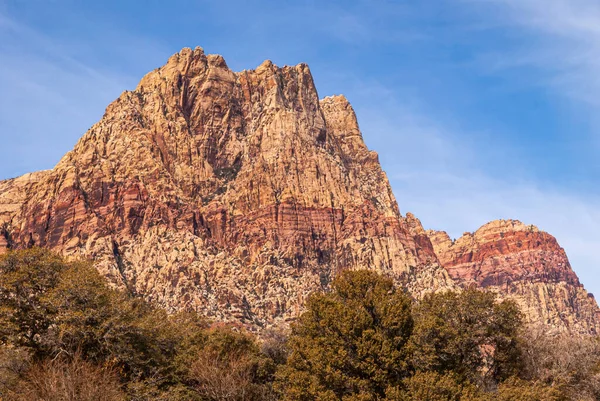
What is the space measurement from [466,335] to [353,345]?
9360mm

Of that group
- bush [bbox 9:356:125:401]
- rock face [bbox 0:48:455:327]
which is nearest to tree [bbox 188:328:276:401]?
bush [bbox 9:356:125:401]

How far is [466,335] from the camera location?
160 ft

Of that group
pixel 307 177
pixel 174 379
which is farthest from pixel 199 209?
pixel 174 379

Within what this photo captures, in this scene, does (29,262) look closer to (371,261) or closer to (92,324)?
(92,324)

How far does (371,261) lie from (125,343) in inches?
5718

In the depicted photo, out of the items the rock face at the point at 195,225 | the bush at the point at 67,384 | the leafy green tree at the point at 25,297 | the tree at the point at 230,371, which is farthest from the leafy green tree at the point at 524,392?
the rock face at the point at 195,225

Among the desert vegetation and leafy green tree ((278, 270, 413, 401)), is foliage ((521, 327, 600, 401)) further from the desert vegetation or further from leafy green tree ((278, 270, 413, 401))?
leafy green tree ((278, 270, 413, 401))

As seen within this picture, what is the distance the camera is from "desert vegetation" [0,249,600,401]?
43.1 m

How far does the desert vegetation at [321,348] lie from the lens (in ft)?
141

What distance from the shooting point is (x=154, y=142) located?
19162 cm

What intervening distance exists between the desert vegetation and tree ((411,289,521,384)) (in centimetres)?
9

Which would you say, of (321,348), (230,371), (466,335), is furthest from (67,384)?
(466,335)

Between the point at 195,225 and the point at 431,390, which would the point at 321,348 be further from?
the point at 195,225

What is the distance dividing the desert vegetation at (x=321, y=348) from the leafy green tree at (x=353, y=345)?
0.27ft
